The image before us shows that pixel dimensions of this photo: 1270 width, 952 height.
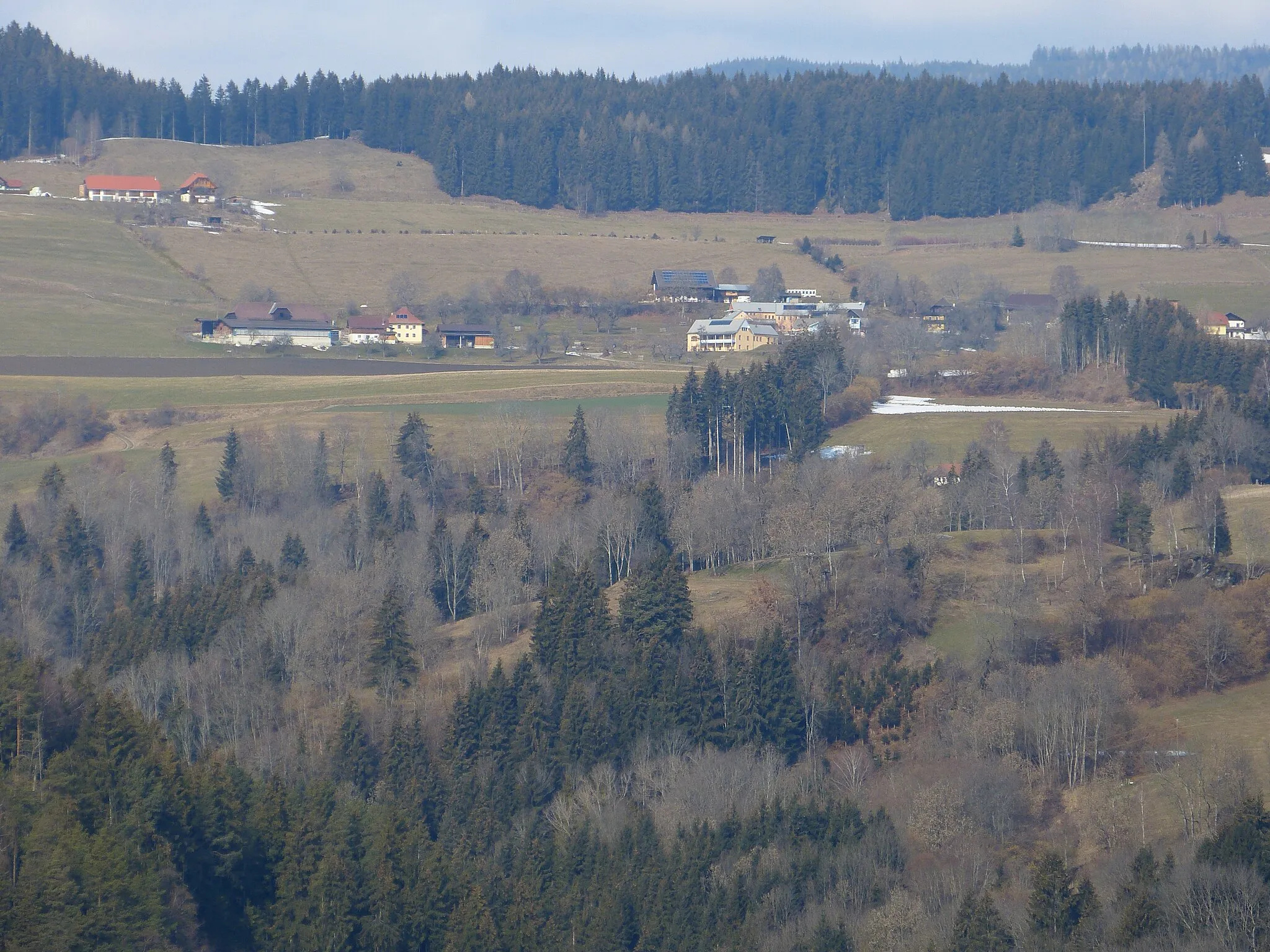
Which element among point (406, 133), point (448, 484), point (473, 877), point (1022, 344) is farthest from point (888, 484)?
point (406, 133)

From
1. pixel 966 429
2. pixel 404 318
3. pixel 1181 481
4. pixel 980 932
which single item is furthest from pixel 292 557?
pixel 404 318

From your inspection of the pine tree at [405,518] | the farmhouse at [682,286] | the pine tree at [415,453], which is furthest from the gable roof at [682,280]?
the pine tree at [405,518]

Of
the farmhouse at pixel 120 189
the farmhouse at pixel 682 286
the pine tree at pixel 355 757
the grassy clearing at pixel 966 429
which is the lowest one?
the pine tree at pixel 355 757

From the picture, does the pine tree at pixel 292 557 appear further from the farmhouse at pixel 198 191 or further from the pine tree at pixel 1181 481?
the farmhouse at pixel 198 191

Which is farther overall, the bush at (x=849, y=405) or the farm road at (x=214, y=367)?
the farm road at (x=214, y=367)

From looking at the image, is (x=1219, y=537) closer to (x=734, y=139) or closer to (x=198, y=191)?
(x=198, y=191)

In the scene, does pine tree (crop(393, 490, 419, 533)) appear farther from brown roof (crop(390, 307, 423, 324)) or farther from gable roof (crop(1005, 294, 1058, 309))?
gable roof (crop(1005, 294, 1058, 309))

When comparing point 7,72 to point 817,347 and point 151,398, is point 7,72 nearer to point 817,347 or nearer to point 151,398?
point 151,398
